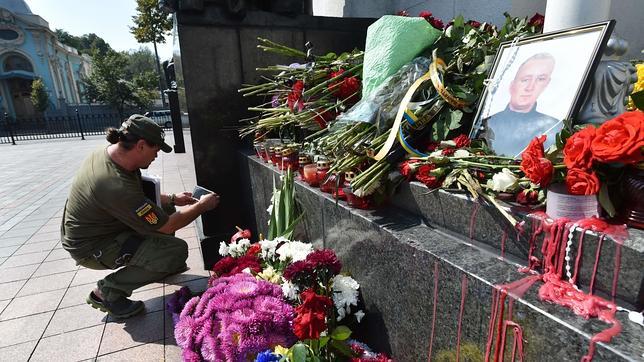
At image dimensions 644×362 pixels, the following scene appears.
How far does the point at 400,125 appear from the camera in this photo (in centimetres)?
200

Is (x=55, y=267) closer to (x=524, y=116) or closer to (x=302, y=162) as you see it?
(x=302, y=162)

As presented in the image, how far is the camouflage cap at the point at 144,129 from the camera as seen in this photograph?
2816mm

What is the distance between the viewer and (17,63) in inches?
1594

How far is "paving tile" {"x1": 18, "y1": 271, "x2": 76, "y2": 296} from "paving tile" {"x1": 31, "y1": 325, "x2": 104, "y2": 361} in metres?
0.98

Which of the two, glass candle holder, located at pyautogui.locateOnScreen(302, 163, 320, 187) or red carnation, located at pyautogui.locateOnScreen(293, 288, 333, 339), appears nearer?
red carnation, located at pyautogui.locateOnScreen(293, 288, 333, 339)

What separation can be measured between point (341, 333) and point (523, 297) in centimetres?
92

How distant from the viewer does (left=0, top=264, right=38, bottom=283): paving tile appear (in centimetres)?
379

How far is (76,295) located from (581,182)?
13.3 ft

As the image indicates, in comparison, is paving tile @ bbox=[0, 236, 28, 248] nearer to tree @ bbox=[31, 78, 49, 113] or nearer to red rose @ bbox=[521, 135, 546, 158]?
red rose @ bbox=[521, 135, 546, 158]

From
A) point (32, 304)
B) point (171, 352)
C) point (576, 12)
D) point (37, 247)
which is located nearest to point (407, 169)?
point (576, 12)

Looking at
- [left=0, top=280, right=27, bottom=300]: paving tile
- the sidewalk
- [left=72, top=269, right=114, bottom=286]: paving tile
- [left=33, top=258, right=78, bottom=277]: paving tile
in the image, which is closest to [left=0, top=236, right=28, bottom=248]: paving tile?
the sidewalk

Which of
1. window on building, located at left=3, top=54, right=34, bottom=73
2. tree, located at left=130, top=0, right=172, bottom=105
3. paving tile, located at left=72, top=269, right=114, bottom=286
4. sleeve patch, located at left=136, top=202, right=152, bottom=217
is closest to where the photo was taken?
sleeve patch, located at left=136, top=202, right=152, bottom=217

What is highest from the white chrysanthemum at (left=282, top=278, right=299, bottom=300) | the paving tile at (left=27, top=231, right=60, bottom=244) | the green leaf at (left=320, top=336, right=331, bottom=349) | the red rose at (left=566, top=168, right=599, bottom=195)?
the red rose at (left=566, top=168, right=599, bottom=195)

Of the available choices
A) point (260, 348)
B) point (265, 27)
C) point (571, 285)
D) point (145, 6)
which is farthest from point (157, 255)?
point (145, 6)
